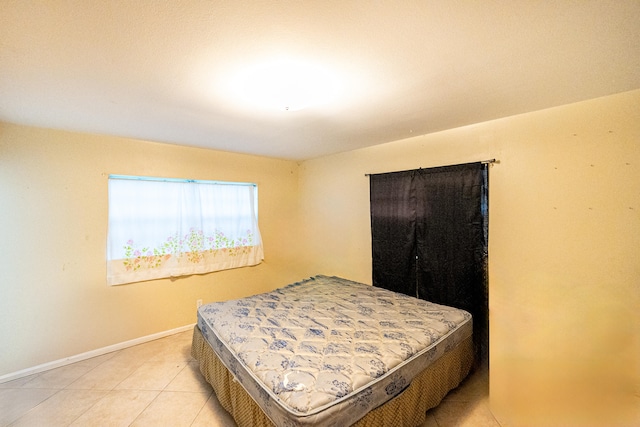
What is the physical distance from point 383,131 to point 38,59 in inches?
92.9

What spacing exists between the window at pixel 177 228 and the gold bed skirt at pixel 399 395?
116 centimetres

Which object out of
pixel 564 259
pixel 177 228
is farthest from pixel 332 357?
pixel 177 228

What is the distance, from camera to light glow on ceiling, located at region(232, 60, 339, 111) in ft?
4.29

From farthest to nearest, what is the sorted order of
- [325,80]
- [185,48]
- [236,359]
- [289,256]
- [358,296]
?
[289,256]
[358,296]
[236,359]
[325,80]
[185,48]

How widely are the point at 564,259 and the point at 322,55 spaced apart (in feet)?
7.06

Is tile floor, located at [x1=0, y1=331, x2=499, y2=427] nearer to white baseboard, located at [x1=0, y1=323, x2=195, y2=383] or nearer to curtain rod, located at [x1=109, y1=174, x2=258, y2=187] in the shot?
white baseboard, located at [x1=0, y1=323, x2=195, y2=383]

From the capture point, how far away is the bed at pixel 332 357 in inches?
48.7

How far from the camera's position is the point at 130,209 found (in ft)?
8.78

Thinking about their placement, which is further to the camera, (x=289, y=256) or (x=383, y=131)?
(x=289, y=256)

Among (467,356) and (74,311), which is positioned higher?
(74,311)

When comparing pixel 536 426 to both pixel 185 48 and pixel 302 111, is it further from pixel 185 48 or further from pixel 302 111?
pixel 185 48

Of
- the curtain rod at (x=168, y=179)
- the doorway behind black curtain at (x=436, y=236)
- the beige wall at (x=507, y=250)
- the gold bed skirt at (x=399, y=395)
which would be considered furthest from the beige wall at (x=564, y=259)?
the curtain rod at (x=168, y=179)

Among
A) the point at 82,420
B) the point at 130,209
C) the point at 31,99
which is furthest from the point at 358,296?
the point at 31,99

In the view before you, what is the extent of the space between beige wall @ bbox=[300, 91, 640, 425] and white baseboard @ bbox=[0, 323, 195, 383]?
10.6 ft
